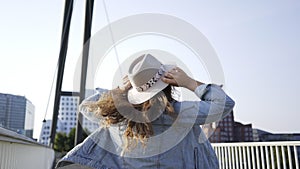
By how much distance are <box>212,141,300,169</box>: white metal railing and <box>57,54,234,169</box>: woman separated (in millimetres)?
3156

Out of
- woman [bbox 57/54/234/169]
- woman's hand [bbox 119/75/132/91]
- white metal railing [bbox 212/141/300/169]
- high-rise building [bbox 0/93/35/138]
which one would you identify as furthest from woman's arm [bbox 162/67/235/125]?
white metal railing [bbox 212/141/300/169]

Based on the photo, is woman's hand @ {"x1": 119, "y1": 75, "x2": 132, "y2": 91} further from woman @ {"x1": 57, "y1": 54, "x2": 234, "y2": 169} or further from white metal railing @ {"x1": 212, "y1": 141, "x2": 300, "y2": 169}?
white metal railing @ {"x1": 212, "y1": 141, "x2": 300, "y2": 169}

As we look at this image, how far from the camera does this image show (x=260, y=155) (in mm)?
4164

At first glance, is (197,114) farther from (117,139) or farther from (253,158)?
(253,158)

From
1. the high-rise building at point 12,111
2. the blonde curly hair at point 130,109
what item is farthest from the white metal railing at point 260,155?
the blonde curly hair at point 130,109

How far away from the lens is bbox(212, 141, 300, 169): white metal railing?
366 cm

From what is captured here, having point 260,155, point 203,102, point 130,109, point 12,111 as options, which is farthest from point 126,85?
point 260,155

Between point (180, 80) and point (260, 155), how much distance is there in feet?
12.0

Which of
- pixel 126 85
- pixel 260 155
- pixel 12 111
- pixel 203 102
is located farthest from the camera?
pixel 260 155

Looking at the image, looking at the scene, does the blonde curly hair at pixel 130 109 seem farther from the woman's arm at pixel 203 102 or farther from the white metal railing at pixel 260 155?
the white metal railing at pixel 260 155

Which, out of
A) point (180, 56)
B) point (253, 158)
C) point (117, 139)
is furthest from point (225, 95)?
point (253, 158)

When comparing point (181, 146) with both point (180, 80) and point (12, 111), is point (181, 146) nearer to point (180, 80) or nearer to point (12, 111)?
point (180, 80)

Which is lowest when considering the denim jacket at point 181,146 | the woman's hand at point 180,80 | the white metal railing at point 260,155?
the white metal railing at point 260,155

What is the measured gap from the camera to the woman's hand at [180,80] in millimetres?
918
